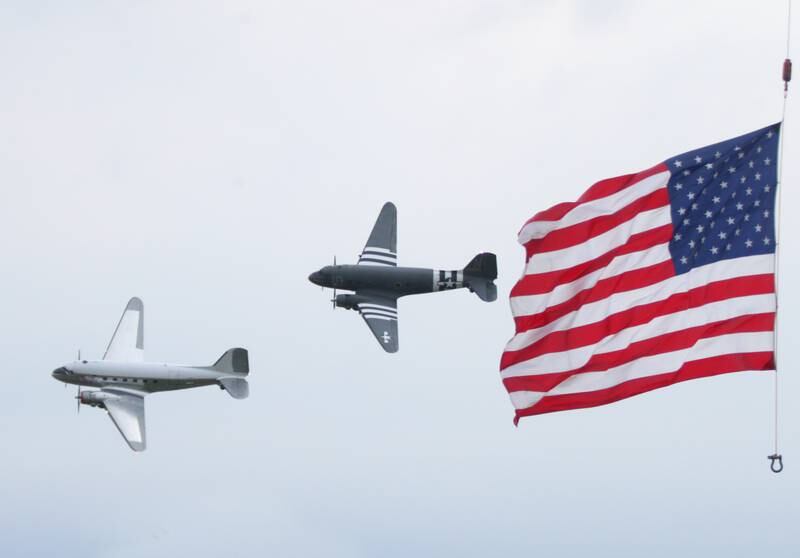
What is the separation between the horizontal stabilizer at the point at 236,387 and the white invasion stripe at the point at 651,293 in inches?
2020

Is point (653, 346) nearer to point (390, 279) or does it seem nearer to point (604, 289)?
point (604, 289)

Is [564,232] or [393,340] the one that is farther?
[393,340]

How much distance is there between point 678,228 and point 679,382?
4.62 metres

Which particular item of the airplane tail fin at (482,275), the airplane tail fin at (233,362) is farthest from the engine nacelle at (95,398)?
the airplane tail fin at (482,275)

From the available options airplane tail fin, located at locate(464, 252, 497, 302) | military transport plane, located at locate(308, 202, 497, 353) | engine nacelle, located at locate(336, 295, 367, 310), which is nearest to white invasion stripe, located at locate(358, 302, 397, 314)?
military transport plane, located at locate(308, 202, 497, 353)

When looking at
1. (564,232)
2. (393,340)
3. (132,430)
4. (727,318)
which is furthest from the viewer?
(132,430)

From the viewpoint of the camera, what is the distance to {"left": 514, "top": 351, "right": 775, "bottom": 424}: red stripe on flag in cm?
4634

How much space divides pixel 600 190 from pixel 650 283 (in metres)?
3.32

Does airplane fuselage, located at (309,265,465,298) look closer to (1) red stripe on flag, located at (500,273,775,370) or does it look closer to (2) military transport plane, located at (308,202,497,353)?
(2) military transport plane, located at (308,202,497,353)

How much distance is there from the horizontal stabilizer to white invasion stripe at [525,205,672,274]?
169 ft

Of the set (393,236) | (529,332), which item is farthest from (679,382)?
(393,236)

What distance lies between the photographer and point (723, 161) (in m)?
48.1

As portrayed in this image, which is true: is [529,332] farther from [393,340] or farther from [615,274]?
[393,340]

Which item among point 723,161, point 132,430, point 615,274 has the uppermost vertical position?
point 723,161
